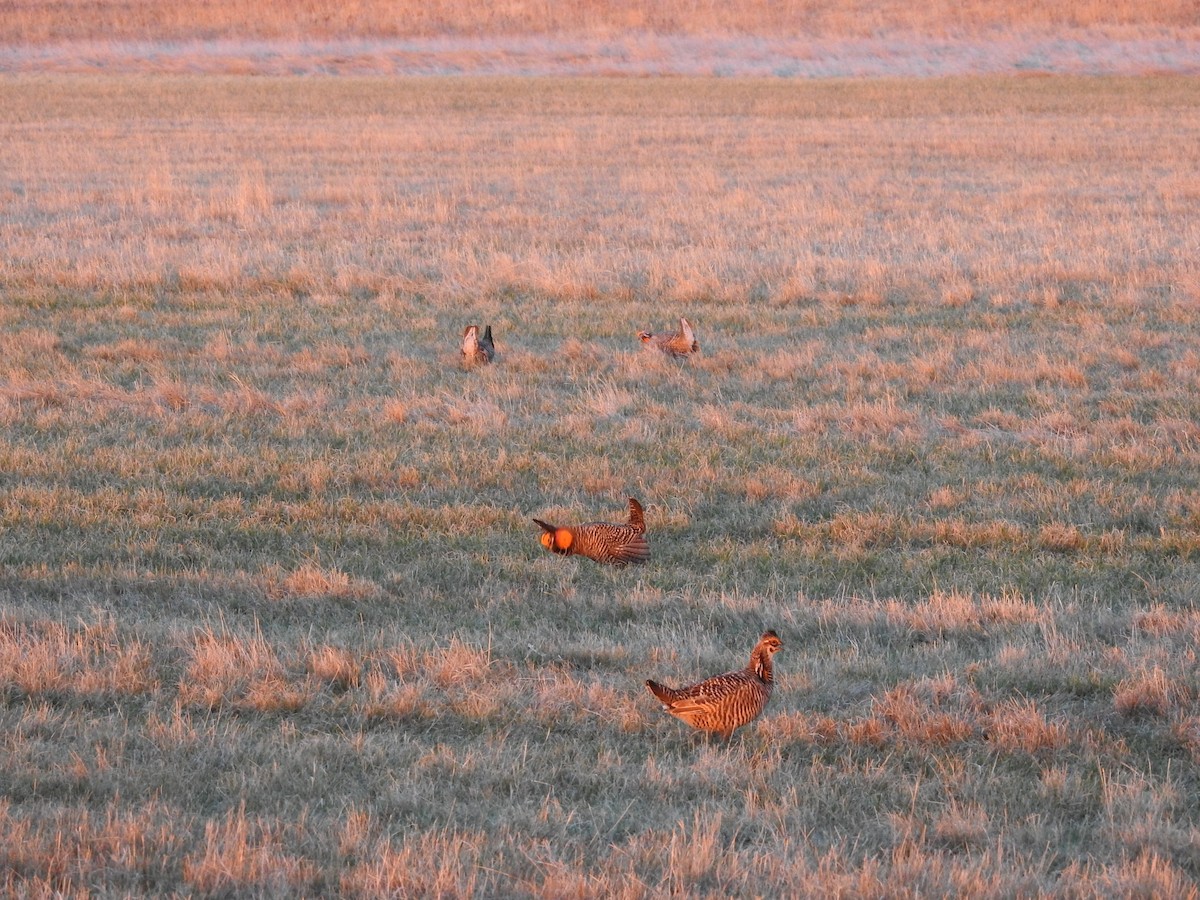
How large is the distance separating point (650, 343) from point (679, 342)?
0.33 m

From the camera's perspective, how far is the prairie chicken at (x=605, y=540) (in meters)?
6.41

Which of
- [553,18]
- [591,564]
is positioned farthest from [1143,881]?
[553,18]

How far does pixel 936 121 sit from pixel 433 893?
34476 millimetres

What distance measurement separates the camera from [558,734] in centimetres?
475

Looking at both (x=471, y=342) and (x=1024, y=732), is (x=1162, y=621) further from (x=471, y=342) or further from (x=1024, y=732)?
(x=471, y=342)

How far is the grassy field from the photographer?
401cm

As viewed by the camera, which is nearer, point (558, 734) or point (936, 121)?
point (558, 734)

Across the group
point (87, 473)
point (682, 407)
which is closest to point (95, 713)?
point (87, 473)

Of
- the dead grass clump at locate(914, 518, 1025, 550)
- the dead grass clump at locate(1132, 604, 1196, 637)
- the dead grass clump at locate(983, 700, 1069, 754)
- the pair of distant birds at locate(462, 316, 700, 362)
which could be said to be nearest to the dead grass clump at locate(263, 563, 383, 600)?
the dead grass clump at locate(983, 700, 1069, 754)

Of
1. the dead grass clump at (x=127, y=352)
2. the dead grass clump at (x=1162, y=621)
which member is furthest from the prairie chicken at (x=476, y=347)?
the dead grass clump at (x=1162, y=621)

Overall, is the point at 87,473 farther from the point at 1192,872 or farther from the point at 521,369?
the point at 1192,872

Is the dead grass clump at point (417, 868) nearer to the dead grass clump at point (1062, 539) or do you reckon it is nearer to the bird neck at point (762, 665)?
the bird neck at point (762, 665)

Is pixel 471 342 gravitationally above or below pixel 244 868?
below

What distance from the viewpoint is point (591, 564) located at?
652 cm
